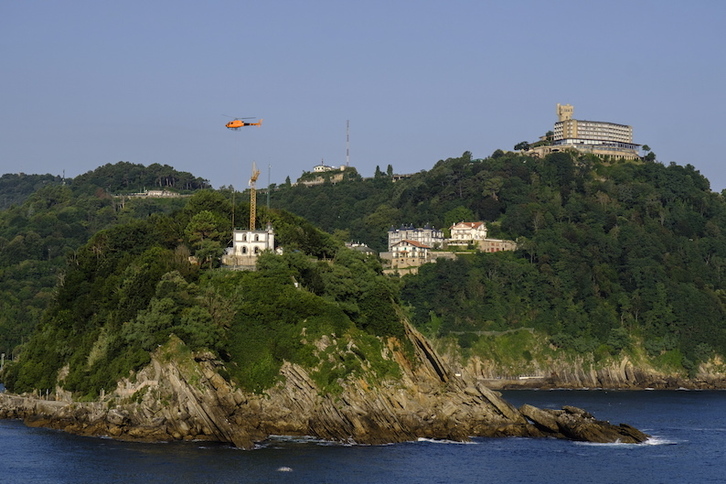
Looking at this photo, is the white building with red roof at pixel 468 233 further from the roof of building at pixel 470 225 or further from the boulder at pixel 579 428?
the boulder at pixel 579 428

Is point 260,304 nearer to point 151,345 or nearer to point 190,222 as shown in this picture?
point 151,345

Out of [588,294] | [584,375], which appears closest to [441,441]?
[584,375]

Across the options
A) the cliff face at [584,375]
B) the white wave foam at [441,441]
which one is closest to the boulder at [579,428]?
the white wave foam at [441,441]

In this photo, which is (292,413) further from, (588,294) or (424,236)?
(424,236)

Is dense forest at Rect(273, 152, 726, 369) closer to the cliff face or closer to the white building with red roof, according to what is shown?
the cliff face

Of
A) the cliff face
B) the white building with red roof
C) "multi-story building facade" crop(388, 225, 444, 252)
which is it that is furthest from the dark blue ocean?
"multi-story building facade" crop(388, 225, 444, 252)

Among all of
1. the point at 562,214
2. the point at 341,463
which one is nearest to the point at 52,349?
the point at 341,463

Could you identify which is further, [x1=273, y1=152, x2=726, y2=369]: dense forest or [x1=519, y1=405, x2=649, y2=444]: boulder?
[x1=273, y1=152, x2=726, y2=369]: dense forest
